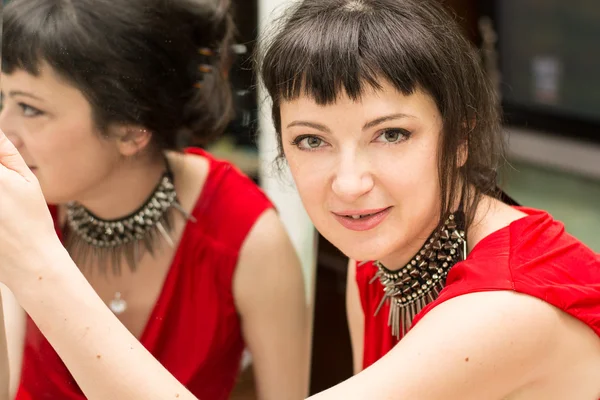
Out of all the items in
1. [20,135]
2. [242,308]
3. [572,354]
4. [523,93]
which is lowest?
[523,93]

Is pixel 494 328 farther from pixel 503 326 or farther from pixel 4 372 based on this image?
pixel 4 372

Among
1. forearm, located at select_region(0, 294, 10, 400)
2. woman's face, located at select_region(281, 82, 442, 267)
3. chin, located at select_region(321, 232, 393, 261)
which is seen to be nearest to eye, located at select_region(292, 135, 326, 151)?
woman's face, located at select_region(281, 82, 442, 267)

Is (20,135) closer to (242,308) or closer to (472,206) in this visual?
(242,308)

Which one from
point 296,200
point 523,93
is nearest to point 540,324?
point 296,200

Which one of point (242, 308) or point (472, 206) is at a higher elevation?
point (472, 206)

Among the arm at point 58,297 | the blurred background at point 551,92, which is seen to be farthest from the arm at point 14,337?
the blurred background at point 551,92

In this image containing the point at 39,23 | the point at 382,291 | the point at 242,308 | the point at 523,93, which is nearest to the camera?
the point at 39,23

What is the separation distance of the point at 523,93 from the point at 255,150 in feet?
6.21

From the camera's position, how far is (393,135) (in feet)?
3.07

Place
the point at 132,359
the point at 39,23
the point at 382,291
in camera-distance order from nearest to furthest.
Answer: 1. the point at 132,359
2. the point at 39,23
3. the point at 382,291

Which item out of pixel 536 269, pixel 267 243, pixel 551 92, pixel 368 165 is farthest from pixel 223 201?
pixel 551 92

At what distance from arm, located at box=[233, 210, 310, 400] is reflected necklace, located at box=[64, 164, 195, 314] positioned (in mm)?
114

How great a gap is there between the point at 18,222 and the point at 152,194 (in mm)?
397

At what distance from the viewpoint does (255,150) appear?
1383 millimetres
